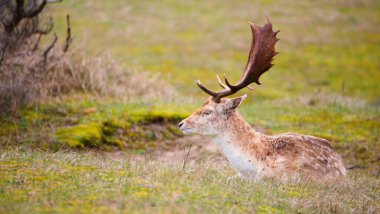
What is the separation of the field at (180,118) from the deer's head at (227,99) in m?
0.55

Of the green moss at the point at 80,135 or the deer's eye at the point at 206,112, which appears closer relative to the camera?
the deer's eye at the point at 206,112

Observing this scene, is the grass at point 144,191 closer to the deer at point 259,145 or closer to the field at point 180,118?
the field at point 180,118

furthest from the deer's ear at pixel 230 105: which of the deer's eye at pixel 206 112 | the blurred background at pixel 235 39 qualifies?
the blurred background at pixel 235 39

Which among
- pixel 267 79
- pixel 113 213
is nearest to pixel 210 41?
pixel 267 79

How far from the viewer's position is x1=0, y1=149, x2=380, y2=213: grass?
6.75m

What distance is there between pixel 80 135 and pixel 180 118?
3.16 meters

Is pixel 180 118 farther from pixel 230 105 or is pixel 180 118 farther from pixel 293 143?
pixel 293 143

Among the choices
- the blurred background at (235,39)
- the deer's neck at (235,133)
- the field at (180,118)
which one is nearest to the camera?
the field at (180,118)

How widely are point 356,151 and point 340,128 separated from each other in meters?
1.61

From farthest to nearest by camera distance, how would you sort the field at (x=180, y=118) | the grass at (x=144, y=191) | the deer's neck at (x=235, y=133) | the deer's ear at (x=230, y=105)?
the deer's ear at (x=230, y=105), the deer's neck at (x=235, y=133), the field at (x=180, y=118), the grass at (x=144, y=191)

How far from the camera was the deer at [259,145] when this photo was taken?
9531 millimetres

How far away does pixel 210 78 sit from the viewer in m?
26.3

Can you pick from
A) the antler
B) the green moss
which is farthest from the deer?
the green moss

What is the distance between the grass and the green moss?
10.9ft
